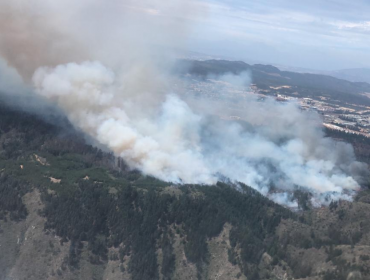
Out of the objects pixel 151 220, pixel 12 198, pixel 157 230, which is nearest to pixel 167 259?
pixel 157 230

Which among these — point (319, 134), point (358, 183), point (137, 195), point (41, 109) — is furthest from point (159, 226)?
point (319, 134)

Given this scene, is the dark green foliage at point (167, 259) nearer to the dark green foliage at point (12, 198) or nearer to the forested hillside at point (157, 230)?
the forested hillside at point (157, 230)

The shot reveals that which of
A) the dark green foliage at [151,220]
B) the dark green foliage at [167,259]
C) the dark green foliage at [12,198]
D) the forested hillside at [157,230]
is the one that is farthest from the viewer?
the dark green foliage at [12,198]

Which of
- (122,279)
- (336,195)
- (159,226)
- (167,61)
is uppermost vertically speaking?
(167,61)

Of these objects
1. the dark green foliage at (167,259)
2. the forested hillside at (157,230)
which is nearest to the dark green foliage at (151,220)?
the dark green foliage at (167,259)

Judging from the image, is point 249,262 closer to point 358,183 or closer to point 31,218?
point 31,218

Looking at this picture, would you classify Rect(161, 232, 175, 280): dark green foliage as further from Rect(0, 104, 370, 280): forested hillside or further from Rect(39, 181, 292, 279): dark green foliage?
Rect(0, 104, 370, 280): forested hillside

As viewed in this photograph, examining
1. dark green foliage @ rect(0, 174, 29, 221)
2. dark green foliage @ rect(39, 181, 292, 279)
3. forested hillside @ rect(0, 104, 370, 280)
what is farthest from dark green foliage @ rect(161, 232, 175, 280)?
dark green foliage @ rect(0, 174, 29, 221)

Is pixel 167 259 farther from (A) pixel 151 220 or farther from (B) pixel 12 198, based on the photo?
(B) pixel 12 198

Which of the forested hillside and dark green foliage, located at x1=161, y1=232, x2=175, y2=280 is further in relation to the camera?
dark green foliage, located at x1=161, y1=232, x2=175, y2=280
